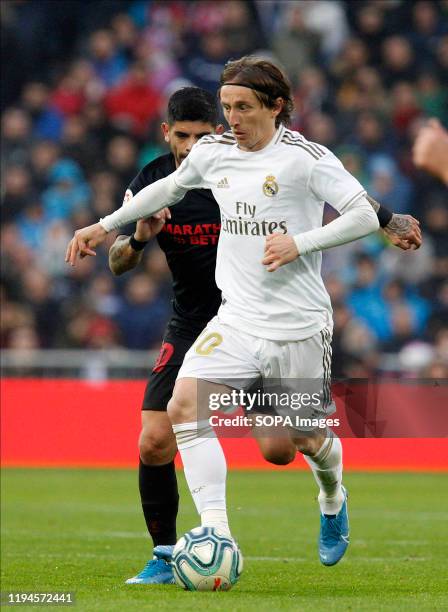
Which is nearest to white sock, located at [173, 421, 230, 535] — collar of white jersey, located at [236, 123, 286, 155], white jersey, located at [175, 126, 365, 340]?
white jersey, located at [175, 126, 365, 340]

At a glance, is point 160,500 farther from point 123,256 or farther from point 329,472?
point 123,256

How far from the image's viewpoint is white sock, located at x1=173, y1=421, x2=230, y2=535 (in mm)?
6293

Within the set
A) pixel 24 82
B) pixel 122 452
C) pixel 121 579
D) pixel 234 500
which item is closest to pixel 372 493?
pixel 234 500

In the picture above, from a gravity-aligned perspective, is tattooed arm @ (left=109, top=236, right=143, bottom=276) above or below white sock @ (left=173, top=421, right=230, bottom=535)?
above

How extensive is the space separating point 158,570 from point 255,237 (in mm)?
1825

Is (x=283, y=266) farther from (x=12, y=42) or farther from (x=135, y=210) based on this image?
(x=12, y=42)

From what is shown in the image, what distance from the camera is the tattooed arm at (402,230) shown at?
677 centimetres

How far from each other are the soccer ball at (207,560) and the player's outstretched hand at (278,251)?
122 centimetres

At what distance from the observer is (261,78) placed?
637 cm

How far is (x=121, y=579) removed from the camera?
7.17 m

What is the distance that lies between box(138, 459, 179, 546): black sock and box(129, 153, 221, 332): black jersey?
31.1 inches

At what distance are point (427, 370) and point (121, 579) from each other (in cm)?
799

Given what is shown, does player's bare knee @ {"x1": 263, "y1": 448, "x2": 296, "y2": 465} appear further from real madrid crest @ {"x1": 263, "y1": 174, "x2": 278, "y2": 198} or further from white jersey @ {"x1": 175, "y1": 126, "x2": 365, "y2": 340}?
real madrid crest @ {"x1": 263, "y1": 174, "x2": 278, "y2": 198}

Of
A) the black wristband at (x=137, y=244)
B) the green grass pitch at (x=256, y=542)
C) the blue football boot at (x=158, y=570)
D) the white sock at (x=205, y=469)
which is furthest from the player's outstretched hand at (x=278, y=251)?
the blue football boot at (x=158, y=570)
